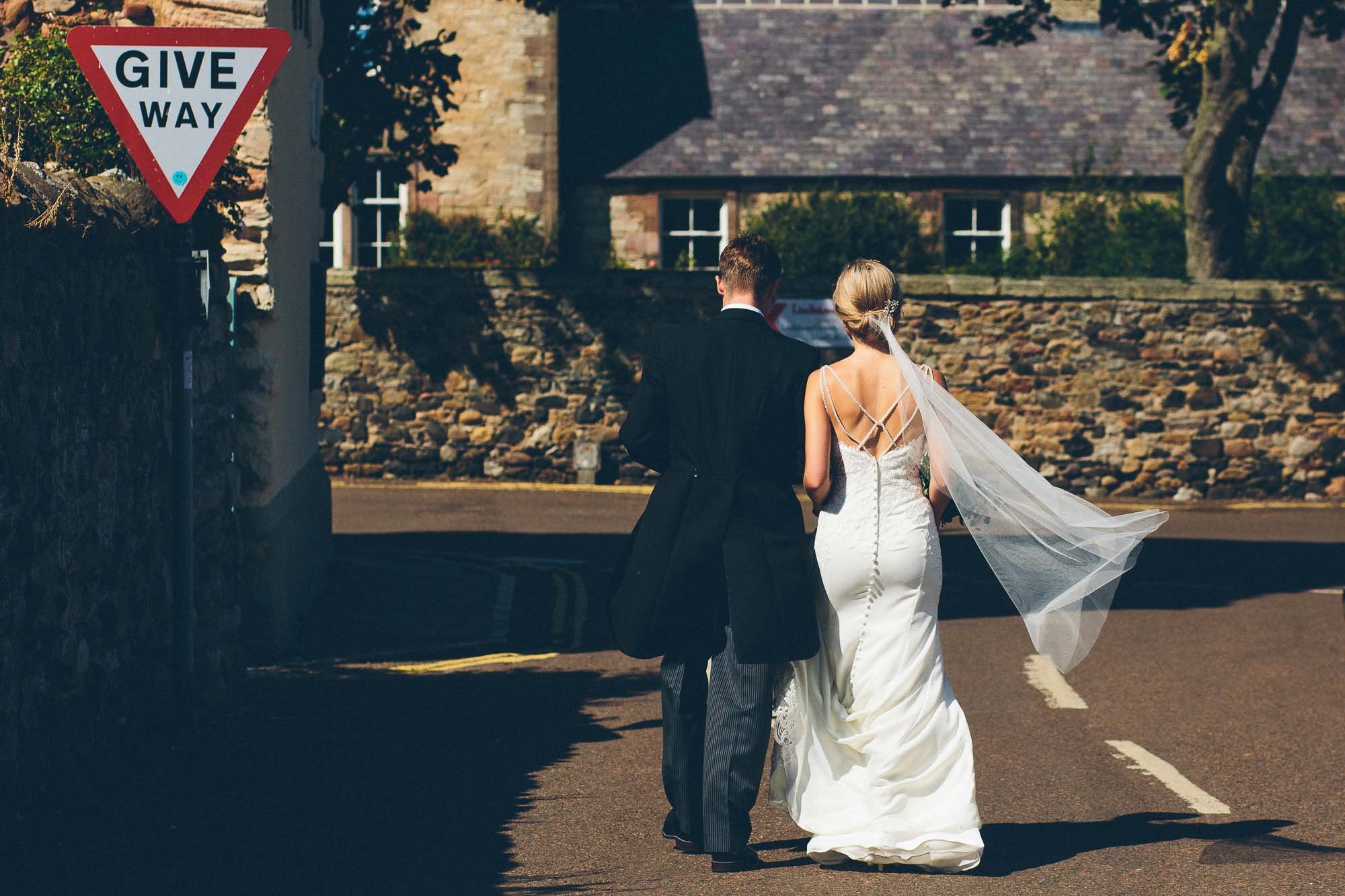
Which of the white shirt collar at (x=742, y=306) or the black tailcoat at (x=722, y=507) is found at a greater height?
the white shirt collar at (x=742, y=306)

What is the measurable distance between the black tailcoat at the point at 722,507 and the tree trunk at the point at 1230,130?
17.2 m

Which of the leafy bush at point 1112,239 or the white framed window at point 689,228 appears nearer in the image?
the leafy bush at point 1112,239

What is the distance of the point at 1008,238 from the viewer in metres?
28.7

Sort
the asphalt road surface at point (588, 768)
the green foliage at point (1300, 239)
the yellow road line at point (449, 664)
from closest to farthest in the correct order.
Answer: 1. the asphalt road surface at point (588, 768)
2. the yellow road line at point (449, 664)
3. the green foliage at point (1300, 239)

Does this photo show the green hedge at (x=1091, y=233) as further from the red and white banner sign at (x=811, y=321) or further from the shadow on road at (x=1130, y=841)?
the shadow on road at (x=1130, y=841)

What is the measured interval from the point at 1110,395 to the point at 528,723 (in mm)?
15367

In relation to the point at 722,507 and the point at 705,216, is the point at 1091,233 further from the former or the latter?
the point at 722,507

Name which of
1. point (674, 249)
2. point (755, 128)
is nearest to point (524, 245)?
point (674, 249)

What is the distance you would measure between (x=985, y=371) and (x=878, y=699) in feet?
55.3

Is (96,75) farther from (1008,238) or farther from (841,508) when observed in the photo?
(1008,238)

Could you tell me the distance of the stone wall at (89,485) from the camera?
17.4ft

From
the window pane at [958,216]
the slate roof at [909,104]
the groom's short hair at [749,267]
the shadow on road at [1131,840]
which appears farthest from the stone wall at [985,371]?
the groom's short hair at [749,267]

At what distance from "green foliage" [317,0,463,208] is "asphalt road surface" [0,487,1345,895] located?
21.0 ft

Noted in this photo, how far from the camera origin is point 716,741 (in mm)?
5586
